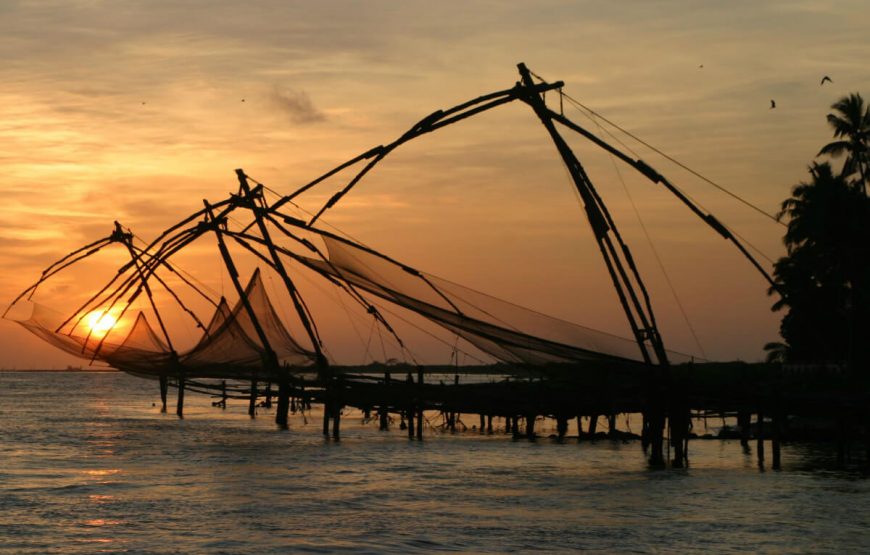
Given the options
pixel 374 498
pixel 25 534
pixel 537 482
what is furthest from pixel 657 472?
pixel 25 534

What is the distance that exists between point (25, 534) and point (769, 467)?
52.3 feet

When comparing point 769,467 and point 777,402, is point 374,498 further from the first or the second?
point 769,467

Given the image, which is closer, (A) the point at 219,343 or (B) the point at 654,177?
(B) the point at 654,177

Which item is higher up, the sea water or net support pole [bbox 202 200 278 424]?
net support pole [bbox 202 200 278 424]

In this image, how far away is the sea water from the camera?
51.2 ft

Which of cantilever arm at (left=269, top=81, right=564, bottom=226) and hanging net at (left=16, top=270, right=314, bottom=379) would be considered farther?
hanging net at (left=16, top=270, right=314, bottom=379)

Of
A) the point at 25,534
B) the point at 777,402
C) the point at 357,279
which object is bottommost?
the point at 25,534

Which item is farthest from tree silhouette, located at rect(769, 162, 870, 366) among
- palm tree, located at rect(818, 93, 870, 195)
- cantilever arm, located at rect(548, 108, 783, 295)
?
cantilever arm, located at rect(548, 108, 783, 295)

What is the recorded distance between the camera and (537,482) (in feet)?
73.3

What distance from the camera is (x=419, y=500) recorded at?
65.3 ft

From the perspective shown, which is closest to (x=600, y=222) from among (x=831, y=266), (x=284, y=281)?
(x=284, y=281)

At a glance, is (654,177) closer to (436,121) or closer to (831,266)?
(436,121)

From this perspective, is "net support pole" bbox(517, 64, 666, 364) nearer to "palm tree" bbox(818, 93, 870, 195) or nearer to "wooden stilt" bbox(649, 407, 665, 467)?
"wooden stilt" bbox(649, 407, 665, 467)

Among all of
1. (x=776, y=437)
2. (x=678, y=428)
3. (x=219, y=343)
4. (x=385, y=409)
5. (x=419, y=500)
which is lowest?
(x=419, y=500)
